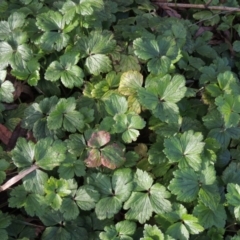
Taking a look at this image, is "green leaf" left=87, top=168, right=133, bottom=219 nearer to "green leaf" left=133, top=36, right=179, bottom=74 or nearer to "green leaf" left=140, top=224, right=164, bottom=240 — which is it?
"green leaf" left=140, top=224, right=164, bottom=240

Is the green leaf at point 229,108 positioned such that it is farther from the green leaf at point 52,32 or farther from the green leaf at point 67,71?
the green leaf at point 52,32

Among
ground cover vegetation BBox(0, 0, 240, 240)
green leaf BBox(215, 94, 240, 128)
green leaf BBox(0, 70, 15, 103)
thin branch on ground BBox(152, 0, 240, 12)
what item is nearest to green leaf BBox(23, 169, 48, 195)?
ground cover vegetation BBox(0, 0, 240, 240)

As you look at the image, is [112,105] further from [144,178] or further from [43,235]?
[43,235]

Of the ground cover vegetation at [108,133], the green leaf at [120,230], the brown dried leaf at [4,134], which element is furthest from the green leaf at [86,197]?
the brown dried leaf at [4,134]

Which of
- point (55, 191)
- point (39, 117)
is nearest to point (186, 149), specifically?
point (55, 191)

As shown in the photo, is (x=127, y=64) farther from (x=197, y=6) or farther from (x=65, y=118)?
(x=197, y=6)

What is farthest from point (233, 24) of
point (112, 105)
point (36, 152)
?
point (36, 152)
